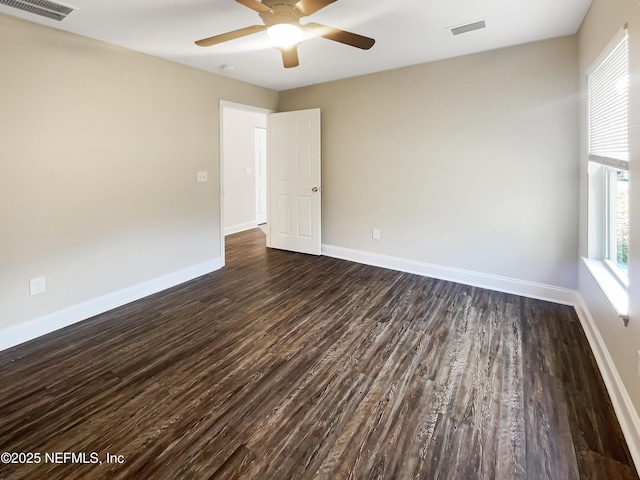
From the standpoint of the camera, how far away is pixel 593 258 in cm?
276

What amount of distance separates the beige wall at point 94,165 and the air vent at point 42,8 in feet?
0.69

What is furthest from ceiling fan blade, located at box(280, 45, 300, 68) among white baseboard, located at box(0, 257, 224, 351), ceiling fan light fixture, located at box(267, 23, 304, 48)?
white baseboard, located at box(0, 257, 224, 351)

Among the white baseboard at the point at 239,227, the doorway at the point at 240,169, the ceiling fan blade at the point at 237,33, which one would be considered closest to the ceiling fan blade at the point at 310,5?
the ceiling fan blade at the point at 237,33

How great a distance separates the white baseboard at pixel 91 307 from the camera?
263cm

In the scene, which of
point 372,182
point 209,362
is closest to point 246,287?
point 209,362

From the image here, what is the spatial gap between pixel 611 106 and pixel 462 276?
7.08 ft

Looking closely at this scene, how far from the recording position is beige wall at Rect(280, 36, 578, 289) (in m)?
3.20

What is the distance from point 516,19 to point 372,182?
2.21 metres

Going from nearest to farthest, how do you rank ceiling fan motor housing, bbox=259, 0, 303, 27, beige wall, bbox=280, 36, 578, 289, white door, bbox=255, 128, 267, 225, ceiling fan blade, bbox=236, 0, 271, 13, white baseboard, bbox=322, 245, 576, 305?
ceiling fan blade, bbox=236, 0, 271, 13
ceiling fan motor housing, bbox=259, 0, 303, 27
beige wall, bbox=280, 36, 578, 289
white baseboard, bbox=322, 245, 576, 305
white door, bbox=255, 128, 267, 225

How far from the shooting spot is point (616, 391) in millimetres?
1853

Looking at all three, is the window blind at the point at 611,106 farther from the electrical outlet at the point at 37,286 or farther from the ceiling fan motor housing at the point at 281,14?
the electrical outlet at the point at 37,286

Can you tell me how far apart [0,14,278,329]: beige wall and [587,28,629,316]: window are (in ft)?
12.4

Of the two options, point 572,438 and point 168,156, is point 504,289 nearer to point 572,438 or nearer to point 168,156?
point 572,438

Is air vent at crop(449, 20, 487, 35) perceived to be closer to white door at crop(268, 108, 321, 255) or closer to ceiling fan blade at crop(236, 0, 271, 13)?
ceiling fan blade at crop(236, 0, 271, 13)
